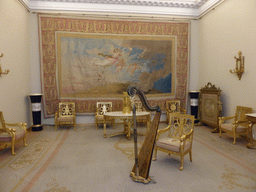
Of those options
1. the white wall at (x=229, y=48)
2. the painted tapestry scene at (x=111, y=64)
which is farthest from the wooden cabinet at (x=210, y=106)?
the painted tapestry scene at (x=111, y=64)

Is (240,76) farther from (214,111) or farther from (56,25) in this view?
(56,25)

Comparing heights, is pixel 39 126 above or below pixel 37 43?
below

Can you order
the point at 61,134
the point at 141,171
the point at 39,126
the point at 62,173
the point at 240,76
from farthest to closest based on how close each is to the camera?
the point at 39,126 < the point at 61,134 < the point at 240,76 < the point at 62,173 < the point at 141,171

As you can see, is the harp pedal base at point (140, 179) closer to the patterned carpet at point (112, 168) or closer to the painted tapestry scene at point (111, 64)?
the patterned carpet at point (112, 168)

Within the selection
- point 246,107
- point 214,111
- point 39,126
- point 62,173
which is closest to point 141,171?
point 62,173

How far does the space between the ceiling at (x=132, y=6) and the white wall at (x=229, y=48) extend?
511 millimetres

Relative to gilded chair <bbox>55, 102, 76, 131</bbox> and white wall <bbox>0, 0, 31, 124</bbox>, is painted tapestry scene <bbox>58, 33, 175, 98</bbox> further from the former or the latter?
white wall <bbox>0, 0, 31, 124</bbox>

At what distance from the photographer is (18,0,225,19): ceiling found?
21.5ft

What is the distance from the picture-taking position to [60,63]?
6707 mm

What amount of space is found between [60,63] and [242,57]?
5.80 m

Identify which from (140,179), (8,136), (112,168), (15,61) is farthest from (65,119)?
(140,179)

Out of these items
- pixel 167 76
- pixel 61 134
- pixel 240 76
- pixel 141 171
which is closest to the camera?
pixel 141 171

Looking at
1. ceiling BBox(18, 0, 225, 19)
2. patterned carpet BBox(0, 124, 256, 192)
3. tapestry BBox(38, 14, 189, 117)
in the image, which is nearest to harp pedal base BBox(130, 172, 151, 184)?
patterned carpet BBox(0, 124, 256, 192)

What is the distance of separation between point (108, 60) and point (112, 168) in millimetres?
4511
